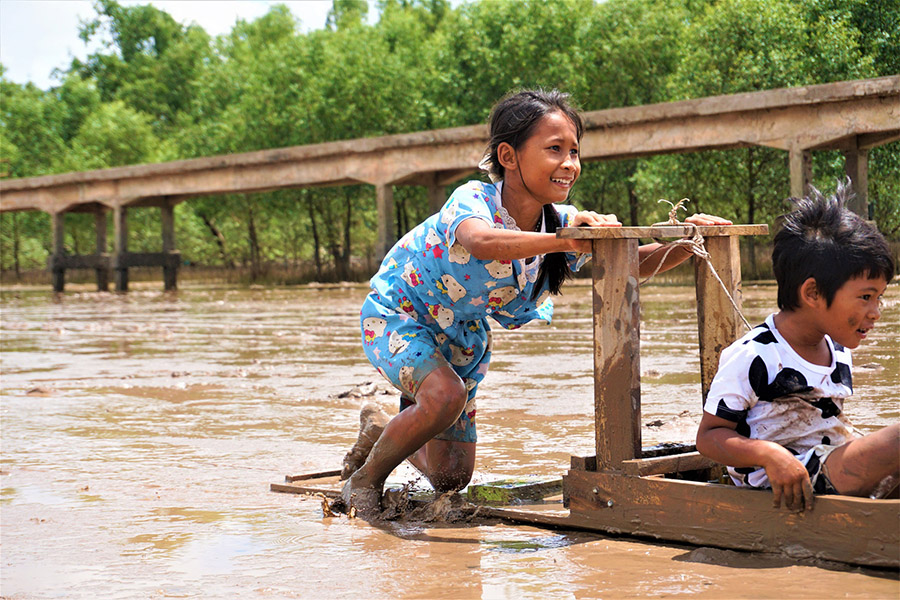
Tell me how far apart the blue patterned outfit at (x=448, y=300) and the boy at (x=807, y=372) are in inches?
37.7

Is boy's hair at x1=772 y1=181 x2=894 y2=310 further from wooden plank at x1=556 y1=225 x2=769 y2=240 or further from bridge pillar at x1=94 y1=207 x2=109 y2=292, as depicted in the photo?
bridge pillar at x1=94 y1=207 x2=109 y2=292

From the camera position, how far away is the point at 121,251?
32.4 metres

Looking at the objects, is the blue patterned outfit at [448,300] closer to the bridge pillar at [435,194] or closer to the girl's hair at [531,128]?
the girl's hair at [531,128]

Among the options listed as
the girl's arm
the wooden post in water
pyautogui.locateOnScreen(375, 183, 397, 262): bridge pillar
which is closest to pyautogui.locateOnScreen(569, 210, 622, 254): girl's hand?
the girl's arm

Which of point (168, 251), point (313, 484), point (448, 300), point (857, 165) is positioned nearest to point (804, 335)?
point (448, 300)

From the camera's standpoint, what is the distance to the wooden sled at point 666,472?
2738 mm

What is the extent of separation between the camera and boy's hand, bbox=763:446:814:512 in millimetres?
2715

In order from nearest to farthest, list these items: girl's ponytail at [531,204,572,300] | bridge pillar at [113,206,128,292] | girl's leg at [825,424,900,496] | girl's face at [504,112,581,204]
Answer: girl's leg at [825,424,900,496] < girl's face at [504,112,581,204] < girl's ponytail at [531,204,572,300] < bridge pillar at [113,206,128,292]

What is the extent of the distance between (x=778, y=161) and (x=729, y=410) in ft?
78.1

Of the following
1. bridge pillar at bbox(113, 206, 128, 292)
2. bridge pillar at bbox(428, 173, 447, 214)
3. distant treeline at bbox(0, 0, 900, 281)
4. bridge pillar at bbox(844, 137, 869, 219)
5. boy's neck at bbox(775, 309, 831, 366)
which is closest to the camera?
boy's neck at bbox(775, 309, 831, 366)

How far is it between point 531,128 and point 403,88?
113 ft

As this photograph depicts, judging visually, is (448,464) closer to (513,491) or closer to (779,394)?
(513,491)

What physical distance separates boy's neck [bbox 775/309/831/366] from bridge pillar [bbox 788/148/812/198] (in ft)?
52.9

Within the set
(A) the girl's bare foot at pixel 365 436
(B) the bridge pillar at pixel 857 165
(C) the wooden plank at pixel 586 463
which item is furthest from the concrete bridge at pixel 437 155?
(C) the wooden plank at pixel 586 463
